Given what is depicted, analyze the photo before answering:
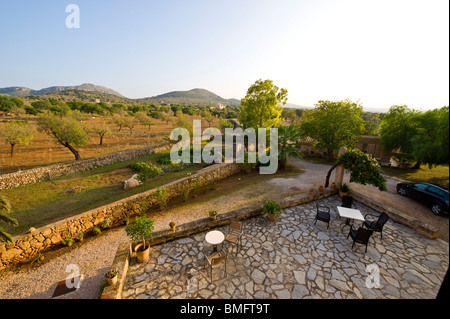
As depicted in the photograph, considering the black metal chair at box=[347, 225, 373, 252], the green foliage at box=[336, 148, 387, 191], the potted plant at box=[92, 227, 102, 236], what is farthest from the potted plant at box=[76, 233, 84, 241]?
the green foliage at box=[336, 148, 387, 191]

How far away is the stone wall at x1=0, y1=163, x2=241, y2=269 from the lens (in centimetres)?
696

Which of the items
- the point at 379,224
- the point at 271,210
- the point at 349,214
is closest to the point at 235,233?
the point at 271,210

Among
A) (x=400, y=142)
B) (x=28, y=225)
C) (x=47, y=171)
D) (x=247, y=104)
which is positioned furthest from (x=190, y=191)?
(x=400, y=142)

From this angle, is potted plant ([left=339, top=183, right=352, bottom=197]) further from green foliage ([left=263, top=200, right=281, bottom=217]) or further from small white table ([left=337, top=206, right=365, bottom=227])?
green foliage ([left=263, top=200, right=281, bottom=217])

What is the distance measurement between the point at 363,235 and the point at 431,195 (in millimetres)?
6849

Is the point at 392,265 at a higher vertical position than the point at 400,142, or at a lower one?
lower

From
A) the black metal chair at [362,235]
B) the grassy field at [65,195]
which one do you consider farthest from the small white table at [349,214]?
the grassy field at [65,195]

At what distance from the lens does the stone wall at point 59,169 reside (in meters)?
13.3

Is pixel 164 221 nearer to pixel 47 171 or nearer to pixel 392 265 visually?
pixel 392 265

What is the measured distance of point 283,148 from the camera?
1589 cm

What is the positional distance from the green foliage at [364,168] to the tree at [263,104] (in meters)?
10.3

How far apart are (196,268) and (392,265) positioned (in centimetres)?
601

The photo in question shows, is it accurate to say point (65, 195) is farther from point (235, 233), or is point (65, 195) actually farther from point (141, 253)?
point (235, 233)

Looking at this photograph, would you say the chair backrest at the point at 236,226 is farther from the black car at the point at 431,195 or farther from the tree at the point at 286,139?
the tree at the point at 286,139
